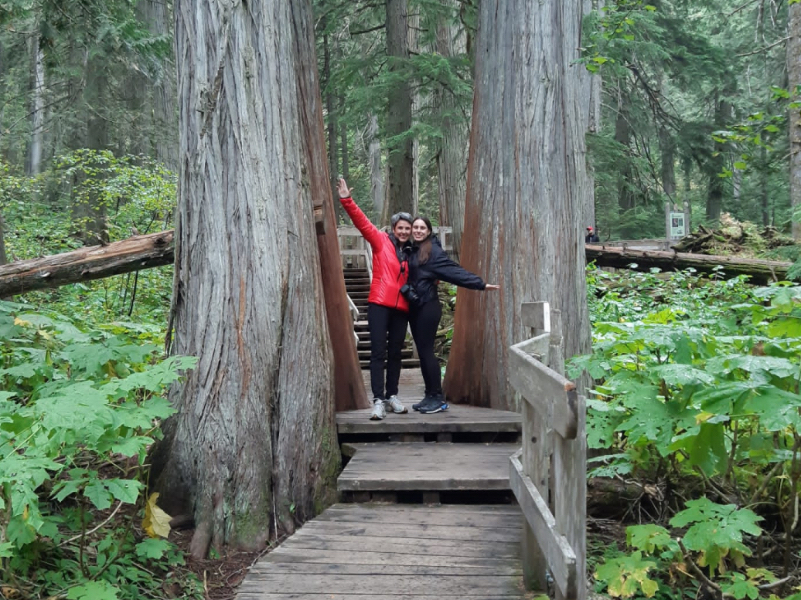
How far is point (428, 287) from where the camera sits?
20.0ft

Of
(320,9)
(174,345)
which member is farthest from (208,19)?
(320,9)

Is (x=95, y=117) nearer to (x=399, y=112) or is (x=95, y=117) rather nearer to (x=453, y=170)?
(x=399, y=112)

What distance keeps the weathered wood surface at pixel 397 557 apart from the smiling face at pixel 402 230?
2529mm

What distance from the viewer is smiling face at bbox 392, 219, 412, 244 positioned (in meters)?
6.02

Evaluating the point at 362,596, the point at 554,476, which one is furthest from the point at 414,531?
the point at 554,476

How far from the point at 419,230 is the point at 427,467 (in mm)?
2259

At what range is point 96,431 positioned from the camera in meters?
2.88

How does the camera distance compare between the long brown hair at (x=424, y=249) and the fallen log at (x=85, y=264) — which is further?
the long brown hair at (x=424, y=249)

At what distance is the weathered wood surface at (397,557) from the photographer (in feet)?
11.3

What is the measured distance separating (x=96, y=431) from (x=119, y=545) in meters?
1.14

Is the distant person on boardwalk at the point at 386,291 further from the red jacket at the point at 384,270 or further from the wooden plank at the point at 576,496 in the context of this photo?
the wooden plank at the point at 576,496

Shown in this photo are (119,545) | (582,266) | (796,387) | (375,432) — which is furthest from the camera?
(582,266)

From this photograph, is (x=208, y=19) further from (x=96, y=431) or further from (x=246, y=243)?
(x=96, y=431)

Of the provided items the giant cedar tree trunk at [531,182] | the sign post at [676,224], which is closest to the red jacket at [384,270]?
the giant cedar tree trunk at [531,182]
